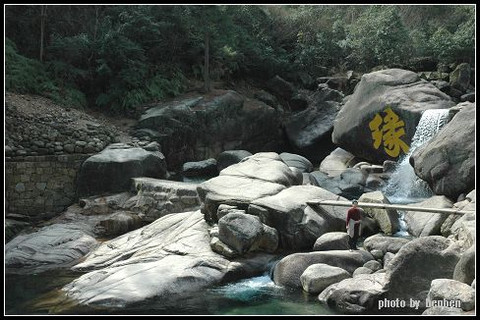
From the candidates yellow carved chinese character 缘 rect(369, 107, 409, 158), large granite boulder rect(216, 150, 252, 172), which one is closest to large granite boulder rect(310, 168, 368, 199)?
yellow carved chinese character 缘 rect(369, 107, 409, 158)

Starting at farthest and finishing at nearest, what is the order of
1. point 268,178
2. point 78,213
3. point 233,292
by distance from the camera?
point 78,213, point 268,178, point 233,292

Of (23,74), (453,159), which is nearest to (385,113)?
(453,159)

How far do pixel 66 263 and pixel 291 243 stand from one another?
15.3ft

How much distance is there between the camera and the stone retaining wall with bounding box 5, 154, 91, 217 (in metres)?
14.5

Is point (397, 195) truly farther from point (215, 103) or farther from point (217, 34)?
point (217, 34)

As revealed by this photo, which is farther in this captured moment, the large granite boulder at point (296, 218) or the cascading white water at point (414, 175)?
the cascading white water at point (414, 175)

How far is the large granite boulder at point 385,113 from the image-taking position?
52.6ft

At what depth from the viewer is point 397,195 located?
46.8 feet

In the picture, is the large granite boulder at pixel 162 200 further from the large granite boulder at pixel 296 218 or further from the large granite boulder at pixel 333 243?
the large granite boulder at pixel 333 243

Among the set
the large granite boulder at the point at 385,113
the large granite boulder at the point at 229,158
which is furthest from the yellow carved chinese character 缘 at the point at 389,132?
the large granite boulder at the point at 229,158

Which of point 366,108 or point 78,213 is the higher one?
point 366,108

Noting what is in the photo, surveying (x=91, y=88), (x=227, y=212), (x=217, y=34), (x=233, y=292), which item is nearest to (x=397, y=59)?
(x=217, y=34)

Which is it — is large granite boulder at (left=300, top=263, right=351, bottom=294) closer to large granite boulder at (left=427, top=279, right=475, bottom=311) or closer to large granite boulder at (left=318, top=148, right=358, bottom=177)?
large granite boulder at (left=427, top=279, right=475, bottom=311)

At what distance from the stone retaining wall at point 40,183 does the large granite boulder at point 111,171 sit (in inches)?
14.2
